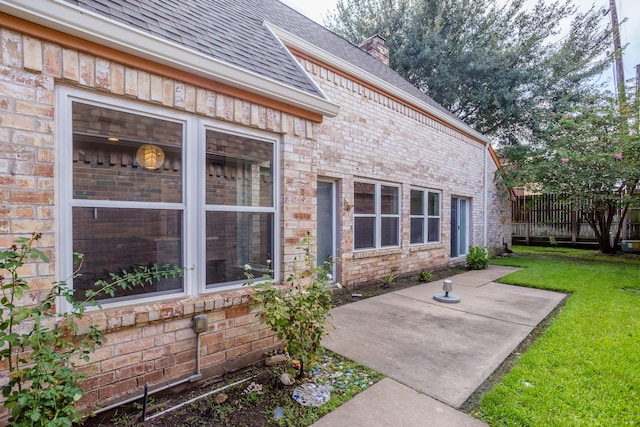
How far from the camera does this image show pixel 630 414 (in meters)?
2.30

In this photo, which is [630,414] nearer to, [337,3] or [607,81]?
[607,81]

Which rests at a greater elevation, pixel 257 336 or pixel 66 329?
pixel 66 329

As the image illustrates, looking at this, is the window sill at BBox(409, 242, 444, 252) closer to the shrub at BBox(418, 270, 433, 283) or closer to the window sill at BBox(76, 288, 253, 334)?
the shrub at BBox(418, 270, 433, 283)

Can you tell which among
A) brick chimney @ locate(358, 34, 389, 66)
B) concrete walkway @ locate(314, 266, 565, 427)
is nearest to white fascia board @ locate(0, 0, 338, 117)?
concrete walkway @ locate(314, 266, 565, 427)

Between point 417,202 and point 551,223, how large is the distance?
10.2 m

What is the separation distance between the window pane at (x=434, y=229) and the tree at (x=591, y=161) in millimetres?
4968

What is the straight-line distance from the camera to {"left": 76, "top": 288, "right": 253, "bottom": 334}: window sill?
2.10 metres

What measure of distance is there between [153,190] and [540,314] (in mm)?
5508

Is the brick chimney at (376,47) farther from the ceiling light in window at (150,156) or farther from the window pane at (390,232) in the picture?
the ceiling light in window at (150,156)

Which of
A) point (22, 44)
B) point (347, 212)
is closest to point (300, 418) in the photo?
point (22, 44)

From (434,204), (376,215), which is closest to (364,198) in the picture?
(376,215)

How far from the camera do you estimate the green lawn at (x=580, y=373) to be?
2283mm

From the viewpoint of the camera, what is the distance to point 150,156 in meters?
2.57

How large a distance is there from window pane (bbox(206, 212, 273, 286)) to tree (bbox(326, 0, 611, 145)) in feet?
42.6
